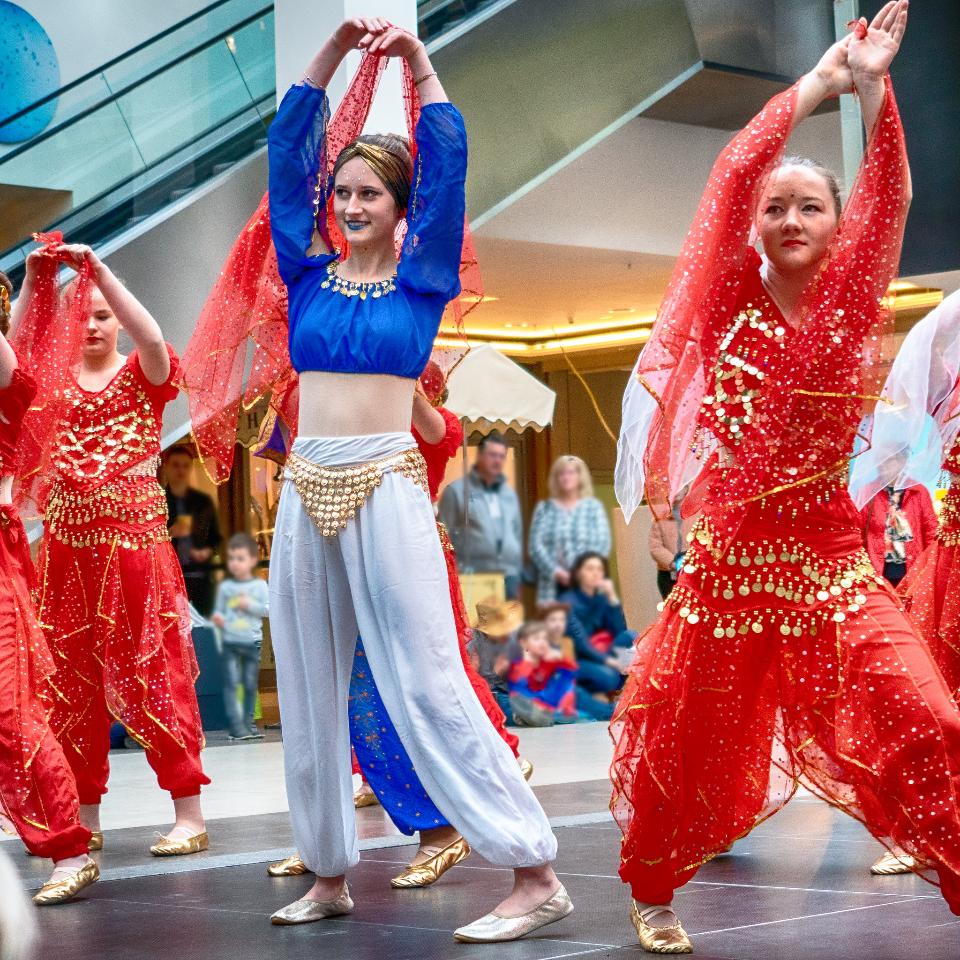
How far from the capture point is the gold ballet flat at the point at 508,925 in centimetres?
307

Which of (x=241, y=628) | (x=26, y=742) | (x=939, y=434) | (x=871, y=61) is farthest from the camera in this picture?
(x=241, y=628)

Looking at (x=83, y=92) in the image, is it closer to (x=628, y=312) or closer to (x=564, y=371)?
(x=628, y=312)

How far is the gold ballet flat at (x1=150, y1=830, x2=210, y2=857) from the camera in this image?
4.45m

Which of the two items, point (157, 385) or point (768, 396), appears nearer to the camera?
point (768, 396)

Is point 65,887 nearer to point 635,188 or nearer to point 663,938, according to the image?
point 663,938

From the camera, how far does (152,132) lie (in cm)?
810

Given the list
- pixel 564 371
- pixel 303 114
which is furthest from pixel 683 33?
pixel 303 114

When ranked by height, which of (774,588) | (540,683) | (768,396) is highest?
(768,396)

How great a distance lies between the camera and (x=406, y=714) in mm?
3135

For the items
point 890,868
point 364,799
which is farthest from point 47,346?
point 890,868

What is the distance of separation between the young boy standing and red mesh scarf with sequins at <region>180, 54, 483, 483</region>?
16.4ft

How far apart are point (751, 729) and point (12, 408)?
1.87 m

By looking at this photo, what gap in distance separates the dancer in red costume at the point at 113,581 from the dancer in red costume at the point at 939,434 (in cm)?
186

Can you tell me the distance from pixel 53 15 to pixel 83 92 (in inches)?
117
